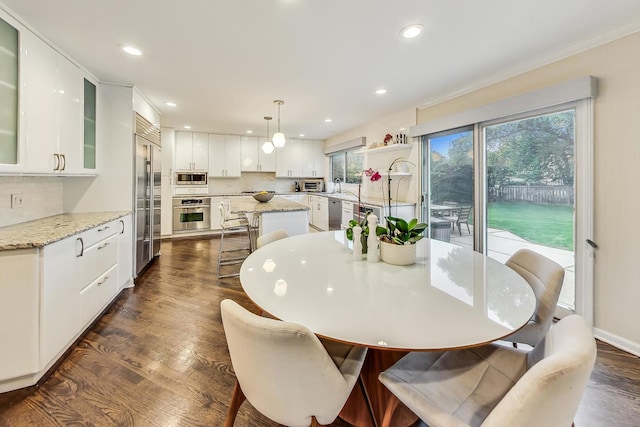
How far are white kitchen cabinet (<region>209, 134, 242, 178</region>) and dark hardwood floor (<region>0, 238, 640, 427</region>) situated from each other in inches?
163

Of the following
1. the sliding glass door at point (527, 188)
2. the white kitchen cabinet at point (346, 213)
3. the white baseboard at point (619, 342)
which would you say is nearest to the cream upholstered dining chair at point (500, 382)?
the white baseboard at point (619, 342)

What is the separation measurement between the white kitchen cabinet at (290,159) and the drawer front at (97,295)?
4.59 m

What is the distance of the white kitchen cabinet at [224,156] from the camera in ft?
20.6

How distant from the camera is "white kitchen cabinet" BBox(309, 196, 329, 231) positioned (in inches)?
241

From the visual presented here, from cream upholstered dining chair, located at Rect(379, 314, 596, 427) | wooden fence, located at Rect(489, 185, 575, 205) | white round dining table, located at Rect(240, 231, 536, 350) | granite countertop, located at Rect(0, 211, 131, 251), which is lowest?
cream upholstered dining chair, located at Rect(379, 314, 596, 427)

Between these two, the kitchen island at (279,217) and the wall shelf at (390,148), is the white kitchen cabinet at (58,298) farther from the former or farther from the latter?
the wall shelf at (390,148)

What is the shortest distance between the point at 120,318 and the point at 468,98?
4391 mm

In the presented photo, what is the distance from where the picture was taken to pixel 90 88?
2.89 metres

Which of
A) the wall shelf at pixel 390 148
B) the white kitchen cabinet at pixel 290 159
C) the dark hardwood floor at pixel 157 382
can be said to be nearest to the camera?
the dark hardwood floor at pixel 157 382

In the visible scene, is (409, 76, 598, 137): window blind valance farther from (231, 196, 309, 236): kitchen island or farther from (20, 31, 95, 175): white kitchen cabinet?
(20, 31, 95, 175): white kitchen cabinet

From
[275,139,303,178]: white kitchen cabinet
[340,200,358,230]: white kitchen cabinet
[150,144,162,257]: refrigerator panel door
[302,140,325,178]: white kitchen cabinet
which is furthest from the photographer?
[302,140,325,178]: white kitchen cabinet

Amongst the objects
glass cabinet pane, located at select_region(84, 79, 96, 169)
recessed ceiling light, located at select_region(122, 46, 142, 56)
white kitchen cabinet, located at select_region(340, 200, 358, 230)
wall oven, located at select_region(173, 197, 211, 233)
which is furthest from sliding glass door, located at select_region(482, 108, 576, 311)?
wall oven, located at select_region(173, 197, 211, 233)

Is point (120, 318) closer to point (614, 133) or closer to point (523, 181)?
point (523, 181)

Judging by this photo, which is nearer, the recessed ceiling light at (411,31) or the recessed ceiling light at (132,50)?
the recessed ceiling light at (411,31)
